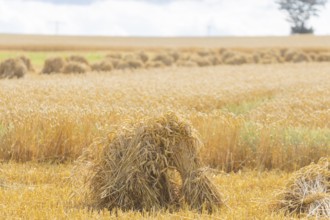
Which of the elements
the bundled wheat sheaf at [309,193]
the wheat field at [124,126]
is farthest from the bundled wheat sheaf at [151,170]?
the bundled wheat sheaf at [309,193]

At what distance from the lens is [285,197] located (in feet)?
23.6

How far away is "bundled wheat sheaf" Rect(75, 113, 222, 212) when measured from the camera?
7039 mm

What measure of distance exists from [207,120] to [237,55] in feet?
97.4

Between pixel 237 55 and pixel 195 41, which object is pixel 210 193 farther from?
pixel 195 41

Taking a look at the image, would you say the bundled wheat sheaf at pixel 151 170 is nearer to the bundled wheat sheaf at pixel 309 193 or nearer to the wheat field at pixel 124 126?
the wheat field at pixel 124 126

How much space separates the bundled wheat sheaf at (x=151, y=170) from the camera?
704 cm

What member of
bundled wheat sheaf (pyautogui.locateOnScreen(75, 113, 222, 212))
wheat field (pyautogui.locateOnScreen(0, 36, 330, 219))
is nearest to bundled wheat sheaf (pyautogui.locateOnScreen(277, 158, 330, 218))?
wheat field (pyautogui.locateOnScreen(0, 36, 330, 219))

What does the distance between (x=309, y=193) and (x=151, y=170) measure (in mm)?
1643

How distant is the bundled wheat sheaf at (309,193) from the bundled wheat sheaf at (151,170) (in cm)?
72

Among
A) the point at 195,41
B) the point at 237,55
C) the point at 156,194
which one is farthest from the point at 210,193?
the point at 195,41

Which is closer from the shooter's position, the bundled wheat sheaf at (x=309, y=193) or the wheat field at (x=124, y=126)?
the bundled wheat sheaf at (x=309, y=193)

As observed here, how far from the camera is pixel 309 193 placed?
707 cm

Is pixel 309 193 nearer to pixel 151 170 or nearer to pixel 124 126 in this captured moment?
pixel 151 170

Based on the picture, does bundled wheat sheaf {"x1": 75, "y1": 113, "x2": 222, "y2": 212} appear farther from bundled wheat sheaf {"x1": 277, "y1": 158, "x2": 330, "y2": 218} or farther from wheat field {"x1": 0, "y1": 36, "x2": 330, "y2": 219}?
bundled wheat sheaf {"x1": 277, "y1": 158, "x2": 330, "y2": 218}
